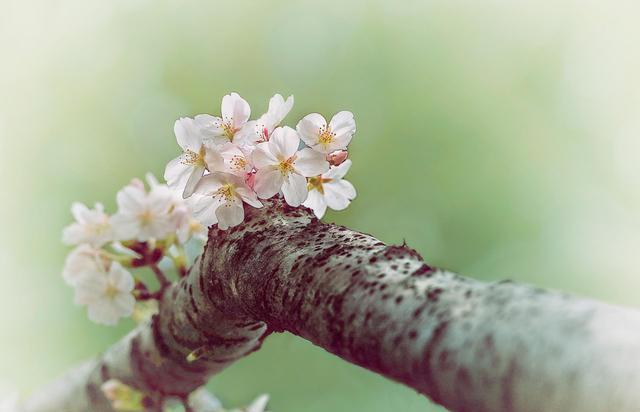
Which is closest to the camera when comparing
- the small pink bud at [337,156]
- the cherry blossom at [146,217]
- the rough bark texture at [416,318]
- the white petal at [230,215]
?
the rough bark texture at [416,318]

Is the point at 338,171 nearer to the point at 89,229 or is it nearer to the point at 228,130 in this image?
the point at 228,130

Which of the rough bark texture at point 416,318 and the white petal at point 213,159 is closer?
the rough bark texture at point 416,318

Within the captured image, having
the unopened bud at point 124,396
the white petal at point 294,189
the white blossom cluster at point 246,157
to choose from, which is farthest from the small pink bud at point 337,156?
the unopened bud at point 124,396

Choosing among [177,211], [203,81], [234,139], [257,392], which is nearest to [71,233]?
[177,211]

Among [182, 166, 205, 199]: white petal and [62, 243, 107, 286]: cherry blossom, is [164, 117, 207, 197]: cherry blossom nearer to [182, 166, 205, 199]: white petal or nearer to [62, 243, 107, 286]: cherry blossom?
[182, 166, 205, 199]: white petal

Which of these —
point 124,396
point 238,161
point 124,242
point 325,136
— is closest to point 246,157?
point 238,161

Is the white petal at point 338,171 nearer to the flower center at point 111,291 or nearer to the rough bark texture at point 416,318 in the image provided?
the rough bark texture at point 416,318

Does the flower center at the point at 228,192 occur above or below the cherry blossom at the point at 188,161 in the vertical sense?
below

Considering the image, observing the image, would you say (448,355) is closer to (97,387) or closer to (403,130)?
(97,387)
